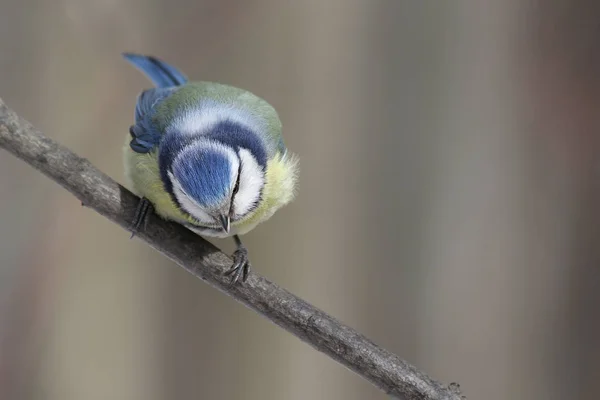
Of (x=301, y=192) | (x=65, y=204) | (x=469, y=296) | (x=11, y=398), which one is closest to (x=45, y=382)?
(x=11, y=398)

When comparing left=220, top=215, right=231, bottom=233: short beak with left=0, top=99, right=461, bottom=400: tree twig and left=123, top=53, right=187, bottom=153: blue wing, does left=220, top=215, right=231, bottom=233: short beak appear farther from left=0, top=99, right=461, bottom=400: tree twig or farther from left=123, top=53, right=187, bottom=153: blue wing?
left=123, top=53, right=187, bottom=153: blue wing

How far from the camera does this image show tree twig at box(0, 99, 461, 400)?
29.3 inches

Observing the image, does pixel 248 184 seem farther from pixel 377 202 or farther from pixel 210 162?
pixel 377 202

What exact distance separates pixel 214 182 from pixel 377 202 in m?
0.86

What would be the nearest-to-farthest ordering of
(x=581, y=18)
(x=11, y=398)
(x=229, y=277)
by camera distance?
(x=229, y=277) → (x=11, y=398) → (x=581, y=18)

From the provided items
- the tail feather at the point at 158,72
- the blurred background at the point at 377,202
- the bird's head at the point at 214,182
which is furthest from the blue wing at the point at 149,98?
the blurred background at the point at 377,202

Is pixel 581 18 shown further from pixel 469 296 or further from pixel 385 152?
pixel 469 296

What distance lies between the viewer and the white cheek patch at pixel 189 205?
0.76 meters

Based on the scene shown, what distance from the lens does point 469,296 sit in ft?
5.06

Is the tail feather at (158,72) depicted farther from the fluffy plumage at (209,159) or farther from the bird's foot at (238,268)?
the bird's foot at (238,268)

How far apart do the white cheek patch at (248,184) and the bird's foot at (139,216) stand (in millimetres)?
121

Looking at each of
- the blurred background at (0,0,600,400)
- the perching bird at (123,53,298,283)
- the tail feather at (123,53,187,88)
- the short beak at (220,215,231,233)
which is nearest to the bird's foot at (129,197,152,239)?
the perching bird at (123,53,298,283)

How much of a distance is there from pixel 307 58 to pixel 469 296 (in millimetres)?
665

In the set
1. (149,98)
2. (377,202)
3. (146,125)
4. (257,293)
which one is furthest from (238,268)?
(377,202)
